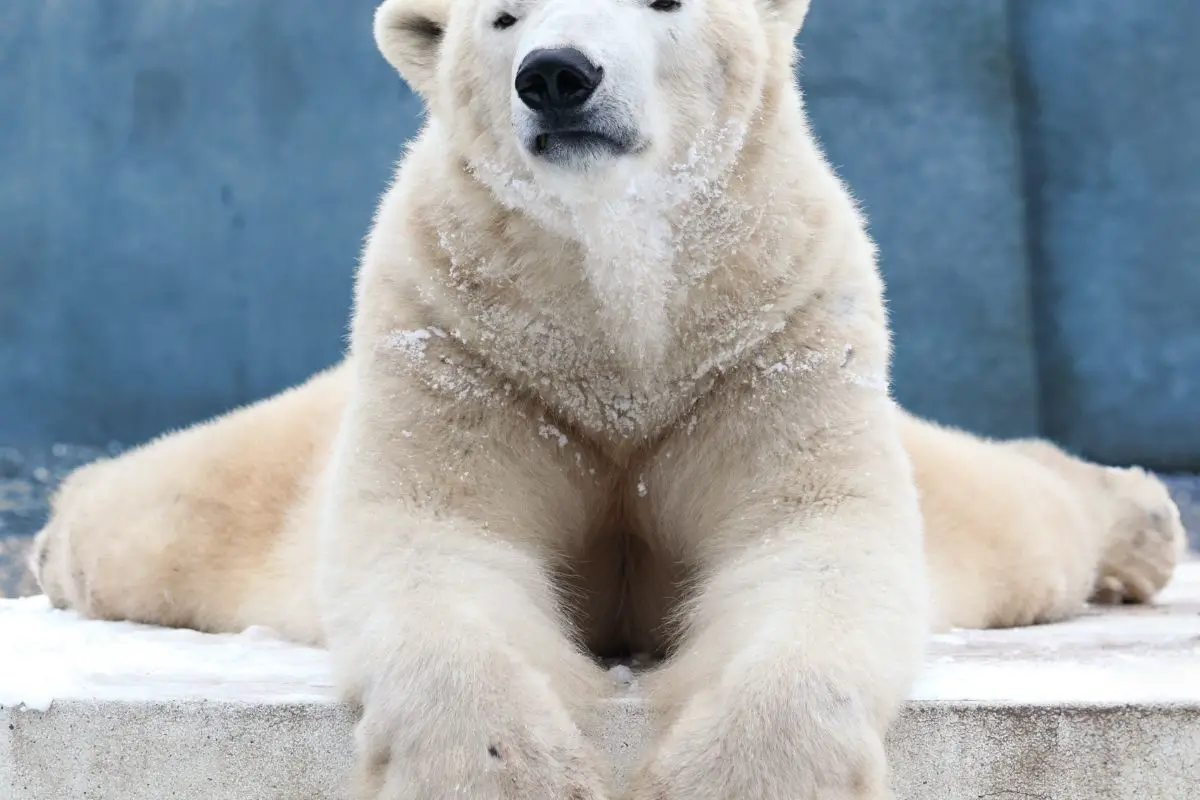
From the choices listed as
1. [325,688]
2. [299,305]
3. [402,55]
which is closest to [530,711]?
[325,688]

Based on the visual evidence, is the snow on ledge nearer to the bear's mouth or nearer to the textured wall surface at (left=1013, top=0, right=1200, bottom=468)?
the bear's mouth

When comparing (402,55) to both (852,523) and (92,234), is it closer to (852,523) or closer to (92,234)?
(852,523)

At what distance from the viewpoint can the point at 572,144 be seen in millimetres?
1779

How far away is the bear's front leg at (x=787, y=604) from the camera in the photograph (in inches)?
55.4

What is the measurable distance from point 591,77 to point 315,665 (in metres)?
0.96

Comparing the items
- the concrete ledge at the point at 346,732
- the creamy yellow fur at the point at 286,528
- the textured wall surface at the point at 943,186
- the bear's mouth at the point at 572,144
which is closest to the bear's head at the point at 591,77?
the bear's mouth at the point at 572,144

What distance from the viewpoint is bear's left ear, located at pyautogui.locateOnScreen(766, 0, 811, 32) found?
2205 millimetres

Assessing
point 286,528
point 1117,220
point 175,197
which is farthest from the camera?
point 175,197

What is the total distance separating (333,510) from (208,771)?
40 cm

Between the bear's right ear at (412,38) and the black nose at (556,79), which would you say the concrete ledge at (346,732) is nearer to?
the black nose at (556,79)

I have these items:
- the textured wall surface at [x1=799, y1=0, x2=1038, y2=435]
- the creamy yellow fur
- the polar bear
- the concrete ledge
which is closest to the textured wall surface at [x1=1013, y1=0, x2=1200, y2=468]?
the textured wall surface at [x1=799, y1=0, x2=1038, y2=435]

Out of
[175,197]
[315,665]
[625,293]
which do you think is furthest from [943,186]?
[315,665]

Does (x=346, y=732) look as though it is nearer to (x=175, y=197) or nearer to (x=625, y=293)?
(x=625, y=293)

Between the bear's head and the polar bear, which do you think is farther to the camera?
the bear's head
